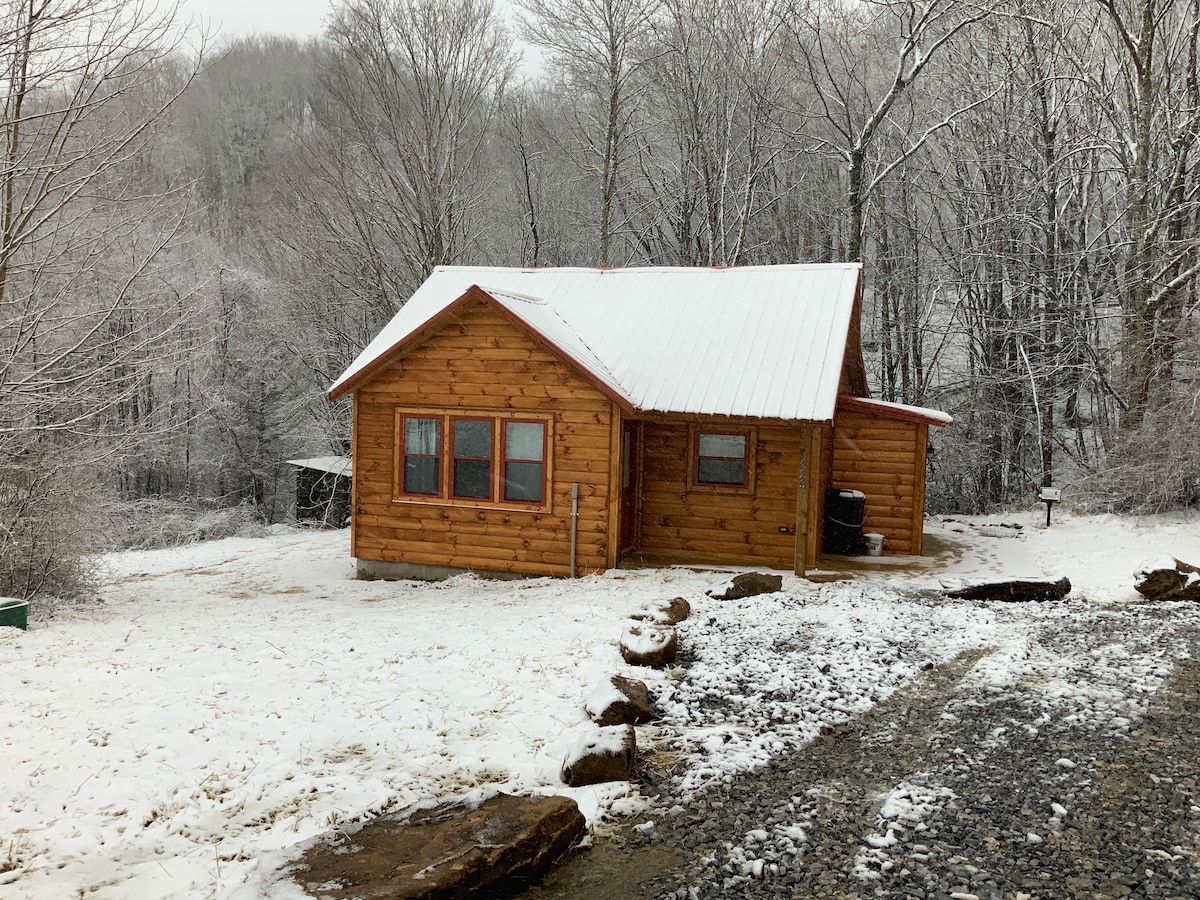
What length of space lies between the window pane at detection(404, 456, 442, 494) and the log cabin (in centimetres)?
2

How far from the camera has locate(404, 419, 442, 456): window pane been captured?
13.0m

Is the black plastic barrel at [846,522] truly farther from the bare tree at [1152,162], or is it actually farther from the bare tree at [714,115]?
the bare tree at [714,115]

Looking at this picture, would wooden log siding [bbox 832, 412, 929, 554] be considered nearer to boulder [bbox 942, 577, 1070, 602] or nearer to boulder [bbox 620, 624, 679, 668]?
boulder [bbox 942, 577, 1070, 602]

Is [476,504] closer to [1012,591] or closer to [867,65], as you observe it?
[1012,591]

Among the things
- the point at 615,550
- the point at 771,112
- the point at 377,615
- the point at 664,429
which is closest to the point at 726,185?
the point at 771,112

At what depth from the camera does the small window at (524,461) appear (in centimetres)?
1257

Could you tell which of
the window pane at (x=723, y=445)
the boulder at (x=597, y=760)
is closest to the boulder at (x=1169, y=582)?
the window pane at (x=723, y=445)

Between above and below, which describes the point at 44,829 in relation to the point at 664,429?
below

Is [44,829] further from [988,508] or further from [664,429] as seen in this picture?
[988,508]

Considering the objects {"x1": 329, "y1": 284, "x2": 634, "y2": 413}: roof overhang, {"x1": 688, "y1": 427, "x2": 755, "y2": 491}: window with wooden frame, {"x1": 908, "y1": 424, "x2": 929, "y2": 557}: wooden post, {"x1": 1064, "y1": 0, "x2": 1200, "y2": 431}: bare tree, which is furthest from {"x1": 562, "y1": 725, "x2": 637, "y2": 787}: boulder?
{"x1": 1064, "y1": 0, "x2": 1200, "y2": 431}: bare tree

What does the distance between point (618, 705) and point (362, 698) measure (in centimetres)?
190

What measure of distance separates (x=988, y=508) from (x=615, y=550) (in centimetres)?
1392

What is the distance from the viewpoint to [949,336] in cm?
2573

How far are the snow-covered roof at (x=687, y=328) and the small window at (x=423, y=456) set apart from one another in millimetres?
1159
